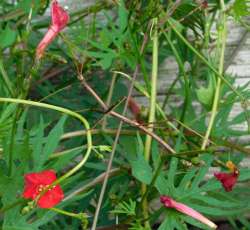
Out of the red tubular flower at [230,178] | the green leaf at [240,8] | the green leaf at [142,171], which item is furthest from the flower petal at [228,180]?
the green leaf at [240,8]

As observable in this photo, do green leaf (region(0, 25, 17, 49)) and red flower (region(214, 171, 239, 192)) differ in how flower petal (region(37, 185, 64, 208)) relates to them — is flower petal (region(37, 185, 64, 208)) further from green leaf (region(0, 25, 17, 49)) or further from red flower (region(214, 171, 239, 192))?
green leaf (region(0, 25, 17, 49))

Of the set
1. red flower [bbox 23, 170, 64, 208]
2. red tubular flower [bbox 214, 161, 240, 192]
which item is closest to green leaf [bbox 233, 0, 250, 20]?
red tubular flower [bbox 214, 161, 240, 192]

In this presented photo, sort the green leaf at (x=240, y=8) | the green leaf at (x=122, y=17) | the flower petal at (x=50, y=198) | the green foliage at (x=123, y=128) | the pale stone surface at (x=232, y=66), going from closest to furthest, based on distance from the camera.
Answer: the flower petal at (x=50, y=198) < the green foliage at (x=123, y=128) < the green leaf at (x=240, y=8) < the green leaf at (x=122, y=17) < the pale stone surface at (x=232, y=66)

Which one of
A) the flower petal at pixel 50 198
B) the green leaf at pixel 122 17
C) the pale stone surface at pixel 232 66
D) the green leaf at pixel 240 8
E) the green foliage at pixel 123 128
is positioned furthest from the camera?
the pale stone surface at pixel 232 66

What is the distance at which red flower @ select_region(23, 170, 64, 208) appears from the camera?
101 cm

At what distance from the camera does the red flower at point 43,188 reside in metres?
1.01

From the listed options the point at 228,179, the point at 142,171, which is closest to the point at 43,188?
the point at 142,171

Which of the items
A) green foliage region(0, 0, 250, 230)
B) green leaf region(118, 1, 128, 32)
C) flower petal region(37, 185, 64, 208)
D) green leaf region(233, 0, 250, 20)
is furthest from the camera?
green leaf region(118, 1, 128, 32)

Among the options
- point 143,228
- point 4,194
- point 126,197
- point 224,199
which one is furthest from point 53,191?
point 224,199

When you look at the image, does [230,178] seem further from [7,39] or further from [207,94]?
[7,39]

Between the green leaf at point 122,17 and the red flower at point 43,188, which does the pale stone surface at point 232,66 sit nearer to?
the green leaf at point 122,17

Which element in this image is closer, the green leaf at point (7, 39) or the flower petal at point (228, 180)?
the flower petal at point (228, 180)

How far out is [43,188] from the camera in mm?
1016

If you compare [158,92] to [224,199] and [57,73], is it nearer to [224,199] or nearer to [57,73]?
[57,73]
